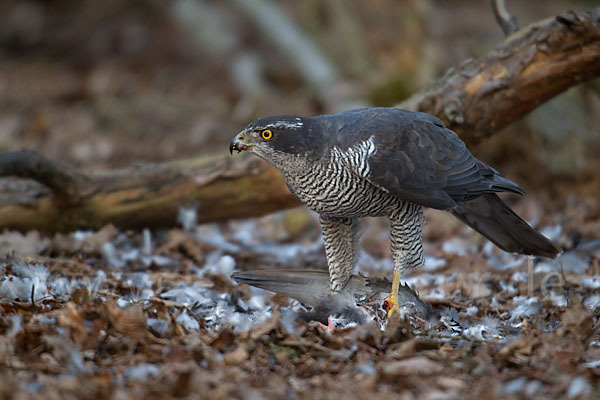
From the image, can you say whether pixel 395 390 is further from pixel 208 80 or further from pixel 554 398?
pixel 208 80

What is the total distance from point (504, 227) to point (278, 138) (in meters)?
1.96

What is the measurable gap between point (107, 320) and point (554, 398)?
221 cm

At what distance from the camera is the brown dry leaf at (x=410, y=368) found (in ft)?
9.33

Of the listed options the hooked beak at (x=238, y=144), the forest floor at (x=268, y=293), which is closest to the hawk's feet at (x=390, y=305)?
the forest floor at (x=268, y=293)

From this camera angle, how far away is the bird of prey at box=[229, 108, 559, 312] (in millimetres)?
3908

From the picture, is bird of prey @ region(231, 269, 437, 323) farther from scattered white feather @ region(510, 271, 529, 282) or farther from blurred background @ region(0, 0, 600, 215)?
blurred background @ region(0, 0, 600, 215)

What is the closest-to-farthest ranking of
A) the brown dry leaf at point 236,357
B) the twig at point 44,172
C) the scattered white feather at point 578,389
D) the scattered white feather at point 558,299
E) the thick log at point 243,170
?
the scattered white feather at point 578,389 < the brown dry leaf at point 236,357 < the scattered white feather at point 558,299 < the twig at point 44,172 < the thick log at point 243,170

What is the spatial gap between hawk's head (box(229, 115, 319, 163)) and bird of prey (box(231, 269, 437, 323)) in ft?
3.22

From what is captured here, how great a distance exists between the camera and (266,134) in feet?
13.0

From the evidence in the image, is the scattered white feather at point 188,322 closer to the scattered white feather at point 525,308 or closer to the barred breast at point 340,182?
the barred breast at point 340,182

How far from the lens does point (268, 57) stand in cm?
1362

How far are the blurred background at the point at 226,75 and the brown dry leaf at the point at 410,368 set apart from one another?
191 inches

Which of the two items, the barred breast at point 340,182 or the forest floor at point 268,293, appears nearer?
the forest floor at point 268,293

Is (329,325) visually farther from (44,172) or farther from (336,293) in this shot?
(44,172)
